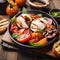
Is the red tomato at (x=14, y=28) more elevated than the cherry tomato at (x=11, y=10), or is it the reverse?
the cherry tomato at (x=11, y=10)

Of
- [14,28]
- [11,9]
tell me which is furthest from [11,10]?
[14,28]

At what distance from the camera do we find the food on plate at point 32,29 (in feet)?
3.03

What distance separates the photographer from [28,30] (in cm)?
97

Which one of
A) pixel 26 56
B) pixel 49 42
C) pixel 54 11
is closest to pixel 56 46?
pixel 49 42

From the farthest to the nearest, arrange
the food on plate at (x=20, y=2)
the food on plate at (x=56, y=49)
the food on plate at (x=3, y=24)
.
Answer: the food on plate at (x=20, y=2) → the food on plate at (x=3, y=24) → the food on plate at (x=56, y=49)

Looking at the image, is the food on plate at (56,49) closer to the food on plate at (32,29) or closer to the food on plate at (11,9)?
the food on plate at (32,29)

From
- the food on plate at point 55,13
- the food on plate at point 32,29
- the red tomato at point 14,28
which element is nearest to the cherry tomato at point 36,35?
the food on plate at point 32,29

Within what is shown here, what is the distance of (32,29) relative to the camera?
0.98m

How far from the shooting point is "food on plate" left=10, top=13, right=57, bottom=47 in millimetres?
923

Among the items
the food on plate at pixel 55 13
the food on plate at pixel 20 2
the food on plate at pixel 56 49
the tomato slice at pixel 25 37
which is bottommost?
the food on plate at pixel 56 49

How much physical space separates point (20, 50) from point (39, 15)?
25 centimetres

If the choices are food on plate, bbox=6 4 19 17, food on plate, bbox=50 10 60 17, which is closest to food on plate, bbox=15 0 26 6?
food on plate, bbox=6 4 19 17

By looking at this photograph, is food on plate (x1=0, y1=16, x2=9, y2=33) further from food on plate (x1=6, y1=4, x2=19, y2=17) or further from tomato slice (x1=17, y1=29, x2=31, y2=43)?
tomato slice (x1=17, y1=29, x2=31, y2=43)

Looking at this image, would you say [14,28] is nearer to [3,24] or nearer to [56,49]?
[3,24]
